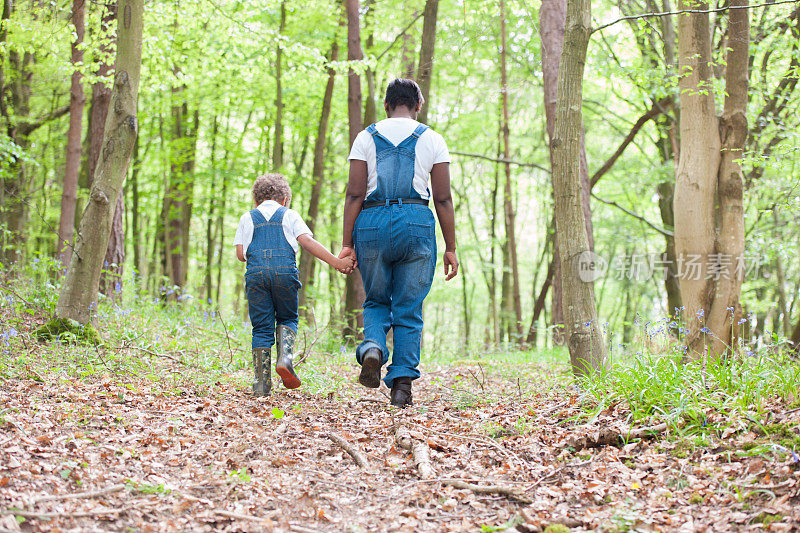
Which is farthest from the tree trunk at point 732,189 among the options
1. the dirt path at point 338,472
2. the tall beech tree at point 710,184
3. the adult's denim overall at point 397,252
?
the adult's denim overall at point 397,252

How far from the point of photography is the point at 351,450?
3615mm

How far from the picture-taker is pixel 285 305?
5004 mm

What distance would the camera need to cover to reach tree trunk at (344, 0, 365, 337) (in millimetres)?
9578

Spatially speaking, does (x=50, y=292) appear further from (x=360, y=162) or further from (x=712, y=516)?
(x=712, y=516)

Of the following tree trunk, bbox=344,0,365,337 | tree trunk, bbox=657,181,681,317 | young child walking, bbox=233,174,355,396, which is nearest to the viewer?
young child walking, bbox=233,174,355,396

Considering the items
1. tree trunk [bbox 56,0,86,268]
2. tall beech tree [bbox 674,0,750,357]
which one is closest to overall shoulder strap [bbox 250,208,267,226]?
tall beech tree [bbox 674,0,750,357]

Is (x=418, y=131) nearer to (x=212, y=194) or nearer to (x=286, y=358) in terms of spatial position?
(x=286, y=358)

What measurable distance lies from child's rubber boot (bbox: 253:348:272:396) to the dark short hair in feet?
7.18

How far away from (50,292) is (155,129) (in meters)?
10.7

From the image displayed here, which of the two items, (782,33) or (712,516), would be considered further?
(782,33)

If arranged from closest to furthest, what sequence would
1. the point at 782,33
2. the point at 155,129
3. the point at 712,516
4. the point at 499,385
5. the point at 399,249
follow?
the point at 712,516 < the point at 399,249 < the point at 499,385 < the point at 782,33 < the point at 155,129

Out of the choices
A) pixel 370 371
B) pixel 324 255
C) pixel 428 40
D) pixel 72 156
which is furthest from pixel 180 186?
pixel 370 371

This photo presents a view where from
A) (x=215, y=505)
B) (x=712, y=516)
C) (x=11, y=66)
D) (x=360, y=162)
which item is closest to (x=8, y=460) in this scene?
(x=215, y=505)

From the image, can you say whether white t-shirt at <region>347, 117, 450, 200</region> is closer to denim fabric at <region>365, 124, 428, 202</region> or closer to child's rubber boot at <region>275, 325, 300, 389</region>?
denim fabric at <region>365, 124, 428, 202</region>
